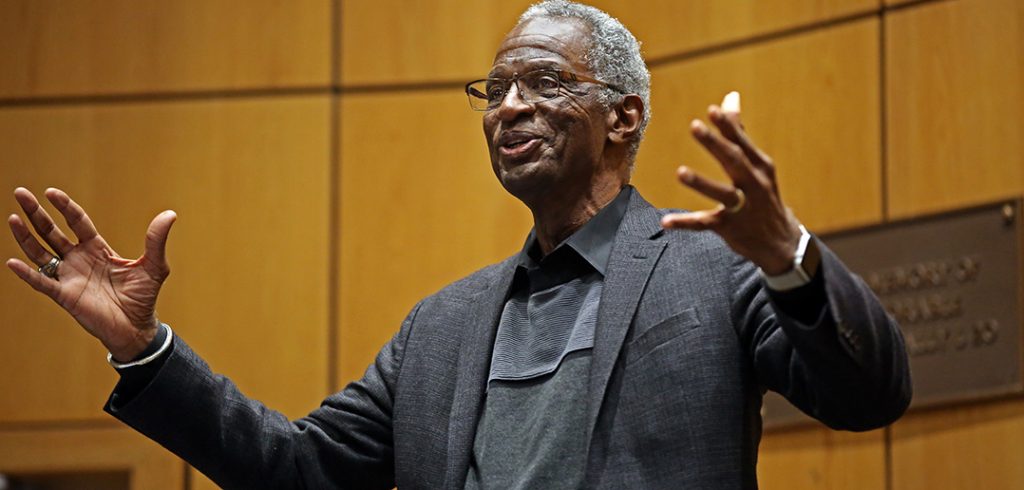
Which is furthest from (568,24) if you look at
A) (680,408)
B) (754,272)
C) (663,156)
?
(663,156)

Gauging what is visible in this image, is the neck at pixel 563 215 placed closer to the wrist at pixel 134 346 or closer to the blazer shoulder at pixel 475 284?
the blazer shoulder at pixel 475 284

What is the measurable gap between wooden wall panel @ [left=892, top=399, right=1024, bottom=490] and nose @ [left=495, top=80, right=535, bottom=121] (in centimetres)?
186

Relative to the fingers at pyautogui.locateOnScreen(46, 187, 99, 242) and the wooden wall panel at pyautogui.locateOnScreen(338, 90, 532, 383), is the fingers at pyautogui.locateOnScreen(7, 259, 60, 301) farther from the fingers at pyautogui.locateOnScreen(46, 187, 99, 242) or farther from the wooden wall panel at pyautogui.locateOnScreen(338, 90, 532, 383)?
the wooden wall panel at pyautogui.locateOnScreen(338, 90, 532, 383)

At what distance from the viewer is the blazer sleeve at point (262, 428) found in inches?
83.7

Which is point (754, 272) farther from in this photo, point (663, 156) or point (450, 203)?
point (450, 203)

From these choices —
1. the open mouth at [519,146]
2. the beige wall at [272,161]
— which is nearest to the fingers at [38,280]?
the open mouth at [519,146]

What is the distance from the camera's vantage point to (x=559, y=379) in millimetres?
2064

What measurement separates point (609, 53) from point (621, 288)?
50 cm

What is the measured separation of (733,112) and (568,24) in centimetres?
74

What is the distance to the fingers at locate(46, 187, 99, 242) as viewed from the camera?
6.71 ft

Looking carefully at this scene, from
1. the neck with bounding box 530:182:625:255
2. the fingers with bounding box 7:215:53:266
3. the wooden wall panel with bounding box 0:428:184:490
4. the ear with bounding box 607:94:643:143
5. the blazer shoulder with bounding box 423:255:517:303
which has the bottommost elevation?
the wooden wall panel with bounding box 0:428:184:490

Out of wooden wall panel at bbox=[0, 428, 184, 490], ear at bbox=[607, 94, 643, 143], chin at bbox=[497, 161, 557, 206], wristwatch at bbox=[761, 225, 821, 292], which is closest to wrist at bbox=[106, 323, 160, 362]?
chin at bbox=[497, 161, 557, 206]

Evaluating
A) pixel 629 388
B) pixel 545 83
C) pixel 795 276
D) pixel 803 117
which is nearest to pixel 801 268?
pixel 795 276

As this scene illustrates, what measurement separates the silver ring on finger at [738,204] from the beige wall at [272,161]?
8.59ft
